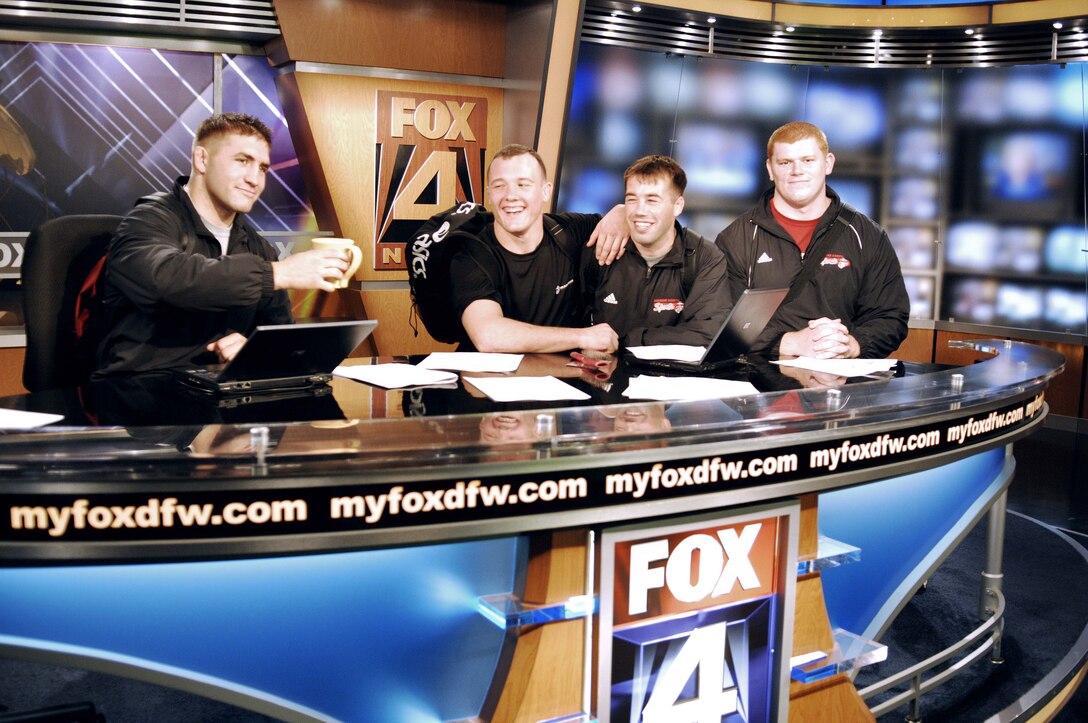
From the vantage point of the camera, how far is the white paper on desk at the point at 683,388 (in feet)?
6.61

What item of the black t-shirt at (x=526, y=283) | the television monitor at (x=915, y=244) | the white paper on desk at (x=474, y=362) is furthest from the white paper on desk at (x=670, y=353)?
the television monitor at (x=915, y=244)

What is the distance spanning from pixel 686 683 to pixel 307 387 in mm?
1019

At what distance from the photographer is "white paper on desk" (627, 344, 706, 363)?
8.50 ft

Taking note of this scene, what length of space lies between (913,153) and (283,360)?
5.95m

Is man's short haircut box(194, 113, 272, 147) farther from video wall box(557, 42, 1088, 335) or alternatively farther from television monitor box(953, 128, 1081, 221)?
television monitor box(953, 128, 1081, 221)

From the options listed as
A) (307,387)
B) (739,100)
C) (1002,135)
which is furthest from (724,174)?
(307,387)

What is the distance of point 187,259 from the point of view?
2.22m

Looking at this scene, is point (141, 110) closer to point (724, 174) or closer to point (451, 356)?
point (451, 356)

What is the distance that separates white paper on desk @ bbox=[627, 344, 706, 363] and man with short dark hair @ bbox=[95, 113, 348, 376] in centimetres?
102

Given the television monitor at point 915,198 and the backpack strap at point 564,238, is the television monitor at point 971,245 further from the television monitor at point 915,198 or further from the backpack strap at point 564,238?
the backpack strap at point 564,238

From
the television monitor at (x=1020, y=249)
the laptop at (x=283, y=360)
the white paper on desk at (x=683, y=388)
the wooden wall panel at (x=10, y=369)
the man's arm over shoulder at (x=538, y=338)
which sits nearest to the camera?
the laptop at (x=283, y=360)

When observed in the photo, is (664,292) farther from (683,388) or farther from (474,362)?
(683,388)

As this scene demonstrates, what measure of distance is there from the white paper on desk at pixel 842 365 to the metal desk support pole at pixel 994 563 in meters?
0.53

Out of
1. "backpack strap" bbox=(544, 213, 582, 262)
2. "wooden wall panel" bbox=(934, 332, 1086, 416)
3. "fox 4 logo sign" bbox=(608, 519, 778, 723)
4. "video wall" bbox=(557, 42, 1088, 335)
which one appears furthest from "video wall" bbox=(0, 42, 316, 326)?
"wooden wall panel" bbox=(934, 332, 1086, 416)
